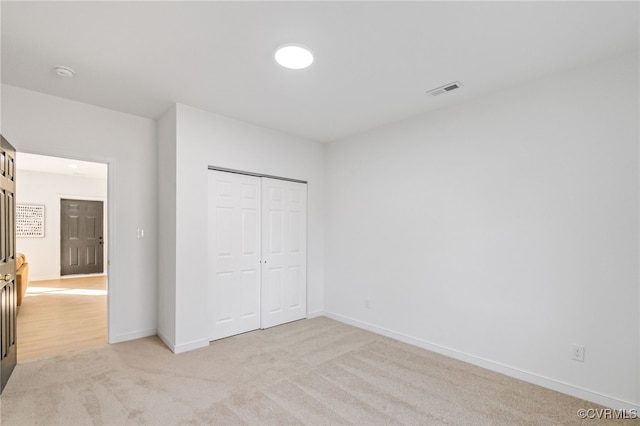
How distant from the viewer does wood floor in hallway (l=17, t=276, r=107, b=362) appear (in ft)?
11.2

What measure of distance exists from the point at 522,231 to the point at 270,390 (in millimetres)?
2572

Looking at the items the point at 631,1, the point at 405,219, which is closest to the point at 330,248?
the point at 405,219

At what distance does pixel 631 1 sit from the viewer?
6.04ft

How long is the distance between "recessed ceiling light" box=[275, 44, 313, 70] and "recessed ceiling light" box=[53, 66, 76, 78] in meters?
1.78

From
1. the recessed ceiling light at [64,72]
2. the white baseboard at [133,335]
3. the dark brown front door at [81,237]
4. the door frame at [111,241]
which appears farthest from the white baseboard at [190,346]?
the dark brown front door at [81,237]

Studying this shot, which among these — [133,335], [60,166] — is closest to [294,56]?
[133,335]

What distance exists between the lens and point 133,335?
3.61 metres

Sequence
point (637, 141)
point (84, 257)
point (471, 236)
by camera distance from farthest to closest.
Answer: point (84, 257), point (471, 236), point (637, 141)

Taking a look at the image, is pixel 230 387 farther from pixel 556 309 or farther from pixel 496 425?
pixel 556 309

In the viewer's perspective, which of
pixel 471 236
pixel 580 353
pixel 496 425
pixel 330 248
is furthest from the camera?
pixel 330 248

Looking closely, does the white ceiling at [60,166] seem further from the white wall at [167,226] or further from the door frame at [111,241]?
the white wall at [167,226]

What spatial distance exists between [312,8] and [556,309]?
296 cm

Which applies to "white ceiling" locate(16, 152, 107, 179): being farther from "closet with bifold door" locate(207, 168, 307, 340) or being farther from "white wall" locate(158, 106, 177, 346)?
"closet with bifold door" locate(207, 168, 307, 340)

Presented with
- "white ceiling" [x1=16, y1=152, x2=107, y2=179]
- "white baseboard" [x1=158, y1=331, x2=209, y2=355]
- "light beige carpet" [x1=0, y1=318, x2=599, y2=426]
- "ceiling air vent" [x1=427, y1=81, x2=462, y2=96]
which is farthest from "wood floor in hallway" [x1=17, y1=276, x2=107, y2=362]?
"ceiling air vent" [x1=427, y1=81, x2=462, y2=96]
